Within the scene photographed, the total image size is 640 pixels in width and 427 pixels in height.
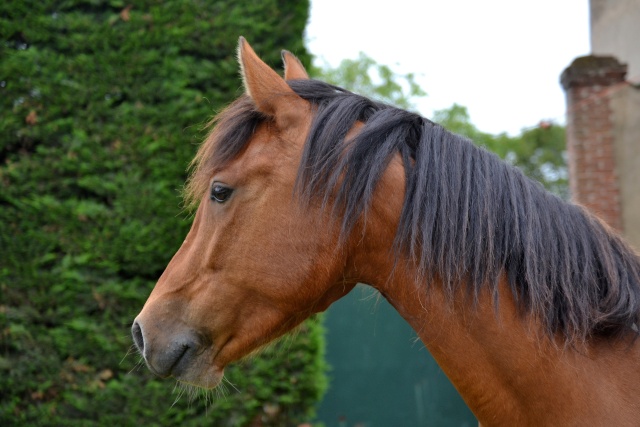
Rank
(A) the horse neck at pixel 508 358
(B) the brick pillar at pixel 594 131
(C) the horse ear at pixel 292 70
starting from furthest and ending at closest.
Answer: (B) the brick pillar at pixel 594 131 < (C) the horse ear at pixel 292 70 < (A) the horse neck at pixel 508 358

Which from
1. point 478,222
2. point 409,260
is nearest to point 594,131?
point 478,222

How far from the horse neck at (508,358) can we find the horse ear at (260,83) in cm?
46

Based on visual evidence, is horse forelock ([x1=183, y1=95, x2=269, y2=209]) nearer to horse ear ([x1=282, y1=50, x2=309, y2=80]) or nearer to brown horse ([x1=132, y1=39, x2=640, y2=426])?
brown horse ([x1=132, y1=39, x2=640, y2=426])

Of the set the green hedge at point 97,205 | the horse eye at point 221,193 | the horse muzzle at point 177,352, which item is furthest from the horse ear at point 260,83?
the green hedge at point 97,205

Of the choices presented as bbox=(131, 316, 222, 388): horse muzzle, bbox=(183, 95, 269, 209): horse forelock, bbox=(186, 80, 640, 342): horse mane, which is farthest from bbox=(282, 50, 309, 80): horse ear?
bbox=(131, 316, 222, 388): horse muzzle

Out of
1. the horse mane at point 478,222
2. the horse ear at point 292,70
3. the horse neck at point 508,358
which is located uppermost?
the horse ear at point 292,70

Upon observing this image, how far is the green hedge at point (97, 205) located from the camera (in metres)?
4.04

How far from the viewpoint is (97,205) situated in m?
4.07

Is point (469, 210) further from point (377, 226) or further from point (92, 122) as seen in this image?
point (92, 122)

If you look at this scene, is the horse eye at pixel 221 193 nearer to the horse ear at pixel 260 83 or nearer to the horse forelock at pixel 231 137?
the horse forelock at pixel 231 137

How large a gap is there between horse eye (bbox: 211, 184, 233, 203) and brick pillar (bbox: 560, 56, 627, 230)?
4.94 m

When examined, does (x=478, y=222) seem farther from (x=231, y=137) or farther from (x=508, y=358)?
(x=231, y=137)

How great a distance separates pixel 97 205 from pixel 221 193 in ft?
8.26

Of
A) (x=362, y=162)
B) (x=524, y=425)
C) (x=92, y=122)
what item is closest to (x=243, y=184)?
(x=362, y=162)
